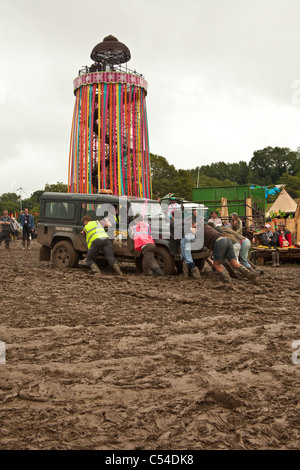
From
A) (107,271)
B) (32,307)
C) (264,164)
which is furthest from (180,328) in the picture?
(264,164)

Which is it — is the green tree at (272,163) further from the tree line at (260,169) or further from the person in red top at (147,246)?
the person in red top at (147,246)

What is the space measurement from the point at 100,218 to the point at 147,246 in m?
1.78

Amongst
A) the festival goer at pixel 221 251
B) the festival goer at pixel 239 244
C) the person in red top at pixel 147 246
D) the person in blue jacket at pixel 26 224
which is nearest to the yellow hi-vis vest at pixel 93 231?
the person in red top at pixel 147 246

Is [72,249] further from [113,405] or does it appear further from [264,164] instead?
[264,164]

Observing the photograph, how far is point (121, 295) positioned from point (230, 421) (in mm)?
5542

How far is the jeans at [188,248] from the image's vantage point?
11352 millimetres

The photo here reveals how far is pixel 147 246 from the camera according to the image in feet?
37.4

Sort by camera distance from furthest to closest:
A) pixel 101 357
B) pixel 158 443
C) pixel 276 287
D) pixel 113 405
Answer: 1. pixel 276 287
2. pixel 101 357
3. pixel 113 405
4. pixel 158 443

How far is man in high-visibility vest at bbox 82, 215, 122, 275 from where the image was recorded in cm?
1174

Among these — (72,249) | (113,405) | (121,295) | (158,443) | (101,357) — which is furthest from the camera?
(72,249)

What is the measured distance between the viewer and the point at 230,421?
3479mm

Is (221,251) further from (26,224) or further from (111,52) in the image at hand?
(111,52)

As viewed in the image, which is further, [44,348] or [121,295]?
[121,295]

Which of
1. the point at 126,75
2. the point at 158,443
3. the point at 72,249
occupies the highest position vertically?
the point at 126,75
